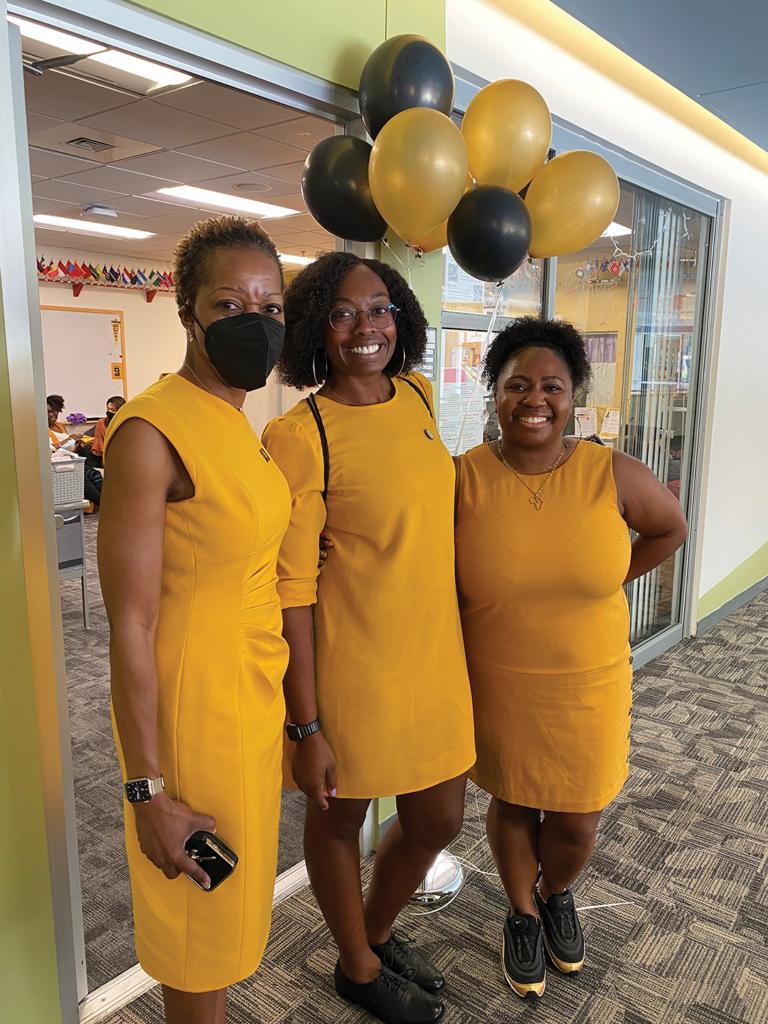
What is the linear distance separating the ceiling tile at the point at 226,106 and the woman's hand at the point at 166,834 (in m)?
3.40

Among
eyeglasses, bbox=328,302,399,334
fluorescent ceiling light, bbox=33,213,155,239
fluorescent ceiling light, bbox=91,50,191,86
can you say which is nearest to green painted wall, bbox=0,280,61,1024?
eyeglasses, bbox=328,302,399,334

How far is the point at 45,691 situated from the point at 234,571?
70cm

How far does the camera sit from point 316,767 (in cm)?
154

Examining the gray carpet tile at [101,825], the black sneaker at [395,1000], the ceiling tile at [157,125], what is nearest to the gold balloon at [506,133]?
the black sneaker at [395,1000]

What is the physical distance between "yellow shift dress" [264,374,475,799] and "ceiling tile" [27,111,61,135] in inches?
151

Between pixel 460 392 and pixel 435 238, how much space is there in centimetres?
75

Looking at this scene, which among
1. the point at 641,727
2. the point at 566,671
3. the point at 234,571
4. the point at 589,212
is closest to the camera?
the point at 234,571

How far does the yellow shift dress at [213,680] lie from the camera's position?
119cm

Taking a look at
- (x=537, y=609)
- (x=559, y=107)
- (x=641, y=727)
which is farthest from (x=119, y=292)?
(x=537, y=609)

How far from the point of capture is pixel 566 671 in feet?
5.68

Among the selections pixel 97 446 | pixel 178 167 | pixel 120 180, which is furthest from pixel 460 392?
pixel 97 446

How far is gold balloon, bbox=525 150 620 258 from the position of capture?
1.98 meters

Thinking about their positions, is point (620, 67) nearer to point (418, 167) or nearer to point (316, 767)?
point (418, 167)

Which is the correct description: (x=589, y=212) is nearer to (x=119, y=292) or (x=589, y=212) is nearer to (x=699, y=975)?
(x=699, y=975)
